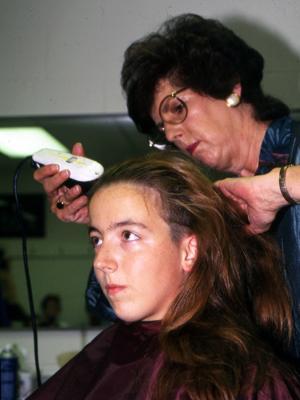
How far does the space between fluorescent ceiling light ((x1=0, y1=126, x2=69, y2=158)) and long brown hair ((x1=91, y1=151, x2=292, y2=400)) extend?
4.70 ft

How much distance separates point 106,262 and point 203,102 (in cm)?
56

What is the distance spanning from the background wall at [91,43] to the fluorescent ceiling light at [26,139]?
4.2 inches

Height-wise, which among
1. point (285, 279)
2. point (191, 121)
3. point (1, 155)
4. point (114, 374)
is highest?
point (191, 121)

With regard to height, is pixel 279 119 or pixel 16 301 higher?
pixel 279 119

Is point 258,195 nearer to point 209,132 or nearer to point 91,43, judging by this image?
point 209,132

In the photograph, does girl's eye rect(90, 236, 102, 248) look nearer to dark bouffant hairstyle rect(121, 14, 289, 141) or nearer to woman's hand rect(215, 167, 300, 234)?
woman's hand rect(215, 167, 300, 234)

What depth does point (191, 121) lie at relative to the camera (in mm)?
1513

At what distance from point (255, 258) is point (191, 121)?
0.39 metres

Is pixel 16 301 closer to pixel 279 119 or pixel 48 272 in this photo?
pixel 48 272

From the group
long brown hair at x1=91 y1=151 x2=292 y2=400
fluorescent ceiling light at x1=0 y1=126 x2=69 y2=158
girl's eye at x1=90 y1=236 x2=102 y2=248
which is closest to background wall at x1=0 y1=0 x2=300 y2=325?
fluorescent ceiling light at x1=0 y1=126 x2=69 y2=158

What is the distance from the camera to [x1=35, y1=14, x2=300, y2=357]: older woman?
1486 millimetres

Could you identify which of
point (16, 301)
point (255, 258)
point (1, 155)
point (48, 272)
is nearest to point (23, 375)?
point (16, 301)

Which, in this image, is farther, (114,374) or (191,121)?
(191,121)

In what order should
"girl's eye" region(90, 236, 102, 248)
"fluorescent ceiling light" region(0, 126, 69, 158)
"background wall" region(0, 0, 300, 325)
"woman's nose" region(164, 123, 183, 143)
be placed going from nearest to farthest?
"girl's eye" region(90, 236, 102, 248)
"woman's nose" region(164, 123, 183, 143)
"background wall" region(0, 0, 300, 325)
"fluorescent ceiling light" region(0, 126, 69, 158)
